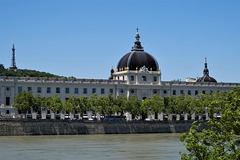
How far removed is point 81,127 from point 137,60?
4198cm

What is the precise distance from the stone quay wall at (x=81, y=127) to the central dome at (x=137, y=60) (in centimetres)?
2858

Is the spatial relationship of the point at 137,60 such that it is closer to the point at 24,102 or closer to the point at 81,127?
the point at 81,127

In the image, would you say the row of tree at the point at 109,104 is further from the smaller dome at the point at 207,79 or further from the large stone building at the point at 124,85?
the smaller dome at the point at 207,79

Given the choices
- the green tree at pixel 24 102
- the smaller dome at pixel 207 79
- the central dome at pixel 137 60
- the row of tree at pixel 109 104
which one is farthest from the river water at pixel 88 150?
the smaller dome at pixel 207 79

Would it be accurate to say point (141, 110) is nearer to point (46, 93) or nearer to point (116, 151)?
point (46, 93)

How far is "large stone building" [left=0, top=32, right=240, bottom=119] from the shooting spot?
13288 cm

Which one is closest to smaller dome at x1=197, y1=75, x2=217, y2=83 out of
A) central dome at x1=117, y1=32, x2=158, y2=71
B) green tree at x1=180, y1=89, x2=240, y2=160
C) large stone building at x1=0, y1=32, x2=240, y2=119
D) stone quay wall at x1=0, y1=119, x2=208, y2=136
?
large stone building at x1=0, y1=32, x2=240, y2=119

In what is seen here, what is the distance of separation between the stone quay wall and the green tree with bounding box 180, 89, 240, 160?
7031cm

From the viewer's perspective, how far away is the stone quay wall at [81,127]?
103125mm

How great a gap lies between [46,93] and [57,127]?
30.2 m

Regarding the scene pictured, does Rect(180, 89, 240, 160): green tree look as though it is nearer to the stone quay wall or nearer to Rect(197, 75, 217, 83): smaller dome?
the stone quay wall

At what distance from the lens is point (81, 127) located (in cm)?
11112

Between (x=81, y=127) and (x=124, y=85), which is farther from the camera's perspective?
(x=124, y=85)

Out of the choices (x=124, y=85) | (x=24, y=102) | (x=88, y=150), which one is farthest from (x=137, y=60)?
(x=88, y=150)
